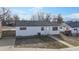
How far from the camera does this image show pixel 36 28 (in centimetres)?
191

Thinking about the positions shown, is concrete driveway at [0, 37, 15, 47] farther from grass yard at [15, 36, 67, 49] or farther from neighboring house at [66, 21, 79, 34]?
neighboring house at [66, 21, 79, 34]

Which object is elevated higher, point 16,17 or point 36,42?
point 16,17

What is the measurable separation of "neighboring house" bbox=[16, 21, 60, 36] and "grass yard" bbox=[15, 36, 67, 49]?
6cm

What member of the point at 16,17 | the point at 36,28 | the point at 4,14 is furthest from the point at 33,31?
the point at 4,14

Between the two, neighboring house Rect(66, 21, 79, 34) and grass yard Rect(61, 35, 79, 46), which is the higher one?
neighboring house Rect(66, 21, 79, 34)

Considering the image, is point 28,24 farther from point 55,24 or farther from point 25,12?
point 55,24

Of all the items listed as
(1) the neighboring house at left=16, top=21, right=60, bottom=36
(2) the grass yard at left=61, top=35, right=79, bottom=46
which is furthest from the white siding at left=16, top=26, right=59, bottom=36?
(2) the grass yard at left=61, top=35, right=79, bottom=46

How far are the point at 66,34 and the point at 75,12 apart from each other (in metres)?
0.31

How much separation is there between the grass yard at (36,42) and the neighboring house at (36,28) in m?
0.06

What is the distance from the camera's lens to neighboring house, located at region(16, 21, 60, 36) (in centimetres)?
190

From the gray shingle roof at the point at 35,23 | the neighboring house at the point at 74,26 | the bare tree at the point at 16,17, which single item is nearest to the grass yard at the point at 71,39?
the neighboring house at the point at 74,26

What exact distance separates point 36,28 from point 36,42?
0.18 m

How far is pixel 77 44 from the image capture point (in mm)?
1941

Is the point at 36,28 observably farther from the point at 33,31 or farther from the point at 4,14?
the point at 4,14
